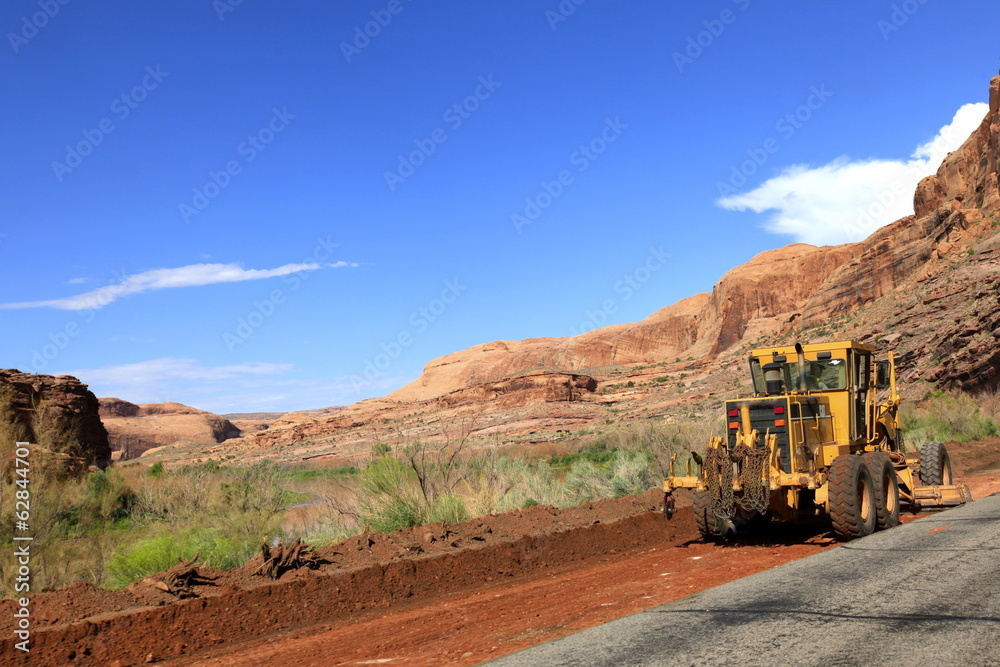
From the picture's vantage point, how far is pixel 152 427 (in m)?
128

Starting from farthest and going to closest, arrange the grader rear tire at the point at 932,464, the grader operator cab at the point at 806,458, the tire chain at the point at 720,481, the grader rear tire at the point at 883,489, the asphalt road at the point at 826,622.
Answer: the grader rear tire at the point at 932,464, the grader rear tire at the point at 883,489, the tire chain at the point at 720,481, the grader operator cab at the point at 806,458, the asphalt road at the point at 826,622

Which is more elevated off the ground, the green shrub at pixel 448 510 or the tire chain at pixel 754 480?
the tire chain at pixel 754 480

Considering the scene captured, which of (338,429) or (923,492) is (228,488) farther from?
(338,429)

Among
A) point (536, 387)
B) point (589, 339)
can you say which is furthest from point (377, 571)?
point (589, 339)

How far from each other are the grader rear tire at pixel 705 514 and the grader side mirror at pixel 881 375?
387cm

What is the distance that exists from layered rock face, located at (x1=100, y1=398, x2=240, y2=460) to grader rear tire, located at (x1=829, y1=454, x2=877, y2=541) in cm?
11117

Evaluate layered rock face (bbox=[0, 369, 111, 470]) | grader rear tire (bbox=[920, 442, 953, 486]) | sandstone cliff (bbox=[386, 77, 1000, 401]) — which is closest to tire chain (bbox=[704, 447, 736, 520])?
grader rear tire (bbox=[920, 442, 953, 486])

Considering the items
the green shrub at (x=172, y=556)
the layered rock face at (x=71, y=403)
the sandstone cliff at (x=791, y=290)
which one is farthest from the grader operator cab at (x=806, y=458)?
the sandstone cliff at (x=791, y=290)

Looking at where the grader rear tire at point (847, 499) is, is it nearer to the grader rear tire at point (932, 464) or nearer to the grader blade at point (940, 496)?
the grader blade at point (940, 496)

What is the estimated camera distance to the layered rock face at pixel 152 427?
4646 inches

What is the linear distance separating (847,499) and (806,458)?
28.7 inches

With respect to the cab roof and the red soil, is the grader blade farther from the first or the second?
the cab roof

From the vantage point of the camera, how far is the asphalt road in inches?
183

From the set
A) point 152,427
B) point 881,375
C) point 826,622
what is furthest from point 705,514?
point 152,427
